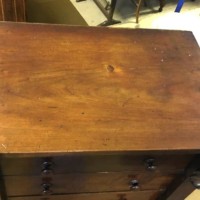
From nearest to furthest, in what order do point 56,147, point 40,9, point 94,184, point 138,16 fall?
1. point 56,147
2. point 94,184
3. point 40,9
4. point 138,16

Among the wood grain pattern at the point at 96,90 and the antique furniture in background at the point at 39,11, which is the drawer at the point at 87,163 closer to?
the wood grain pattern at the point at 96,90

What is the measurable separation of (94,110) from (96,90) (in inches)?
2.7

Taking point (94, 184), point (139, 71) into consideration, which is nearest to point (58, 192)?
point (94, 184)

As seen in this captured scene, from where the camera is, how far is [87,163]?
797mm

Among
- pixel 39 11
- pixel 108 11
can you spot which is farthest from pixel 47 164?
pixel 108 11

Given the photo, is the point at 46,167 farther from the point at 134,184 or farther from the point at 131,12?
the point at 131,12

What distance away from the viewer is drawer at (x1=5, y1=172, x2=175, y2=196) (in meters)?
0.86

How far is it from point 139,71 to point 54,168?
0.37 metres

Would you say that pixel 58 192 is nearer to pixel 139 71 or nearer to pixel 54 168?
pixel 54 168

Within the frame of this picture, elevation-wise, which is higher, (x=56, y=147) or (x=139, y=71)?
(x=139, y=71)

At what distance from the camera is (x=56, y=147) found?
0.67 meters

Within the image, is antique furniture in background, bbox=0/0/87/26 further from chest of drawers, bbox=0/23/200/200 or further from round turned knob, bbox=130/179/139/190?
round turned knob, bbox=130/179/139/190


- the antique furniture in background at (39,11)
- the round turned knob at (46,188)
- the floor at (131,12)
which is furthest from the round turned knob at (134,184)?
the floor at (131,12)

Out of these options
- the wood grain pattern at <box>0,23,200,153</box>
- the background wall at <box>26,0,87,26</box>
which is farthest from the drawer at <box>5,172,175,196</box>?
the background wall at <box>26,0,87,26</box>
